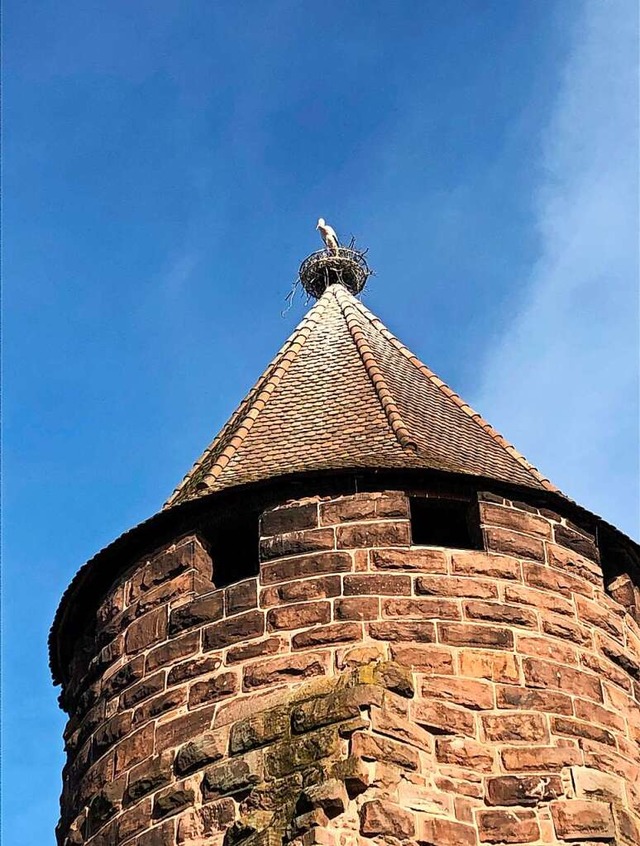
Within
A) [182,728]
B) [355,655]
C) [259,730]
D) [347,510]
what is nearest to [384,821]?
[259,730]

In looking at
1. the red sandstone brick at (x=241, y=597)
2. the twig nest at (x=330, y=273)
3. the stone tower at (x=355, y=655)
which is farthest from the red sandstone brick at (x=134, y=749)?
the twig nest at (x=330, y=273)

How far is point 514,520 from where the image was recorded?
406 inches

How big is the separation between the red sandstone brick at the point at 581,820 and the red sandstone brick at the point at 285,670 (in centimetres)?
155

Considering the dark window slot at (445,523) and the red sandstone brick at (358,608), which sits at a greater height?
the dark window slot at (445,523)

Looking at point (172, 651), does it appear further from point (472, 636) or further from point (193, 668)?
point (472, 636)

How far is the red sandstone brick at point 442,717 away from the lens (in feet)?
29.7

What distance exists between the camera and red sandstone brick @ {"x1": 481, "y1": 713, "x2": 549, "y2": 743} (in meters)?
9.13

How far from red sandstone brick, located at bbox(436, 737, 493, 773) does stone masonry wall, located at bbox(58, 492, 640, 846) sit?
1cm

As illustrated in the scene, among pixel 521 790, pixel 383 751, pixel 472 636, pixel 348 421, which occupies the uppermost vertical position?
pixel 348 421

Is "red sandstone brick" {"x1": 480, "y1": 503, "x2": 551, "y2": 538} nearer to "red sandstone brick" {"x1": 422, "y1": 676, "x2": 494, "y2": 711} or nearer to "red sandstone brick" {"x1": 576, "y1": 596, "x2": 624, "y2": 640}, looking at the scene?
"red sandstone brick" {"x1": 576, "y1": 596, "x2": 624, "y2": 640}

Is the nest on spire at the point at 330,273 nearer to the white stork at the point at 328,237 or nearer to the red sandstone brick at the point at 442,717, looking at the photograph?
the white stork at the point at 328,237

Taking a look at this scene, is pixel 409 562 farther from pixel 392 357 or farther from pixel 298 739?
pixel 392 357

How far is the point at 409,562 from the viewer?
975 cm

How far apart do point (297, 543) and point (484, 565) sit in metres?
1.16
